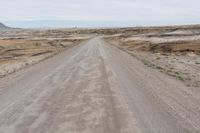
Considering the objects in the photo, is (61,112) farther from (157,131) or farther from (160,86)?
(160,86)

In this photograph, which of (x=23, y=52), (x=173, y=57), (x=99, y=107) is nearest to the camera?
(x=99, y=107)

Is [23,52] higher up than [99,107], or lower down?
lower down

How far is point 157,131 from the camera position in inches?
294

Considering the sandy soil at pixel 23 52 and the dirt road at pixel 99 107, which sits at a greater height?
the dirt road at pixel 99 107

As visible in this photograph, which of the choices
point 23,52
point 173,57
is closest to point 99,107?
point 173,57

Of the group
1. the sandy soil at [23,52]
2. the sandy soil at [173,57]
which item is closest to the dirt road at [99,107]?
the sandy soil at [173,57]

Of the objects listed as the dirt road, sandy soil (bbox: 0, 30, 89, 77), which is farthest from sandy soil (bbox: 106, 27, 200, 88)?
sandy soil (bbox: 0, 30, 89, 77)

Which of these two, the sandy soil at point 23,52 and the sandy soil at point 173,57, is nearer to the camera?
the sandy soil at point 173,57

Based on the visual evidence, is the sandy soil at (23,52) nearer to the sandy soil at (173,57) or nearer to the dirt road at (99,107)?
the dirt road at (99,107)

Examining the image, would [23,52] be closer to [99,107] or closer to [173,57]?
[173,57]

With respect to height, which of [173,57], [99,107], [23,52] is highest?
[99,107]

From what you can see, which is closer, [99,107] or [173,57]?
[99,107]

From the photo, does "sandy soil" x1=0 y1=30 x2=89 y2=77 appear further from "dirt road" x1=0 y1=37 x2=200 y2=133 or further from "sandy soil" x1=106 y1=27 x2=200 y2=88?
"sandy soil" x1=106 y1=27 x2=200 y2=88

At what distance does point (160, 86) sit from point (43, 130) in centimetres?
796
